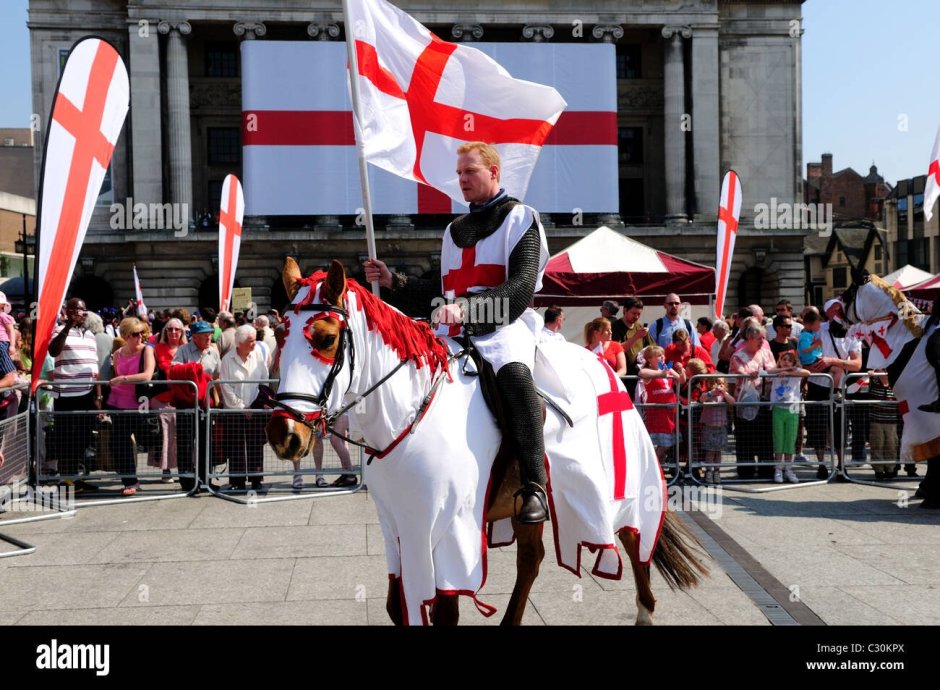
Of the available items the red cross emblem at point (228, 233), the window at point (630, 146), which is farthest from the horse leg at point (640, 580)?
the window at point (630, 146)

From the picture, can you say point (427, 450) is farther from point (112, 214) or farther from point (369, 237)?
point (112, 214)

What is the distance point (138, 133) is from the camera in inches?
1731

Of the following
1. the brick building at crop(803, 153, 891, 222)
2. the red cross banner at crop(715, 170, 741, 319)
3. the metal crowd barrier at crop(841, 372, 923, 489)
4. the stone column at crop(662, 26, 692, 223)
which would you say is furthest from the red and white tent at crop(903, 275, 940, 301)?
the brick building at crop(803, 153, 891, 222)

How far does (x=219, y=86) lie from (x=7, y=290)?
1607 cm

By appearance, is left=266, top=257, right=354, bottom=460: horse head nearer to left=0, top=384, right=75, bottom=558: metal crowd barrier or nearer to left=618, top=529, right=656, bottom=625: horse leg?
left=618, top=529, right=656, bottom=625: horse leg

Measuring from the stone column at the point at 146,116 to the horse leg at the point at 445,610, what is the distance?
1706 inches

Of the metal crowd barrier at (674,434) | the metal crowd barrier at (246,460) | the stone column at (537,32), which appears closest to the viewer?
the metal crowd barrier at (246,460)

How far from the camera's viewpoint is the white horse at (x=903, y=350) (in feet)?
A: 32.6

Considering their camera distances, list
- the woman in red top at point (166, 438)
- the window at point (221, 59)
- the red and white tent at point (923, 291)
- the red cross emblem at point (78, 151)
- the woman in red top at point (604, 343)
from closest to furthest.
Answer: the red cross emblem at point (78, 151) < the woman in red top at point (604, 343) < the woman in red top at point (166, 438) < the red and white tent at point (923, 291) < the window at point (221, 59)

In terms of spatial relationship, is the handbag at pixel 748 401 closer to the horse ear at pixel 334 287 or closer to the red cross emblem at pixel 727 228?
the red cross emblem at pixel 727 228

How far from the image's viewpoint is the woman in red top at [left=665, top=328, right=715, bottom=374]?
39.5ft

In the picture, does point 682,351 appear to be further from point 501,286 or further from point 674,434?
point 501,286

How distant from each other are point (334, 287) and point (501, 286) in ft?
2.84
